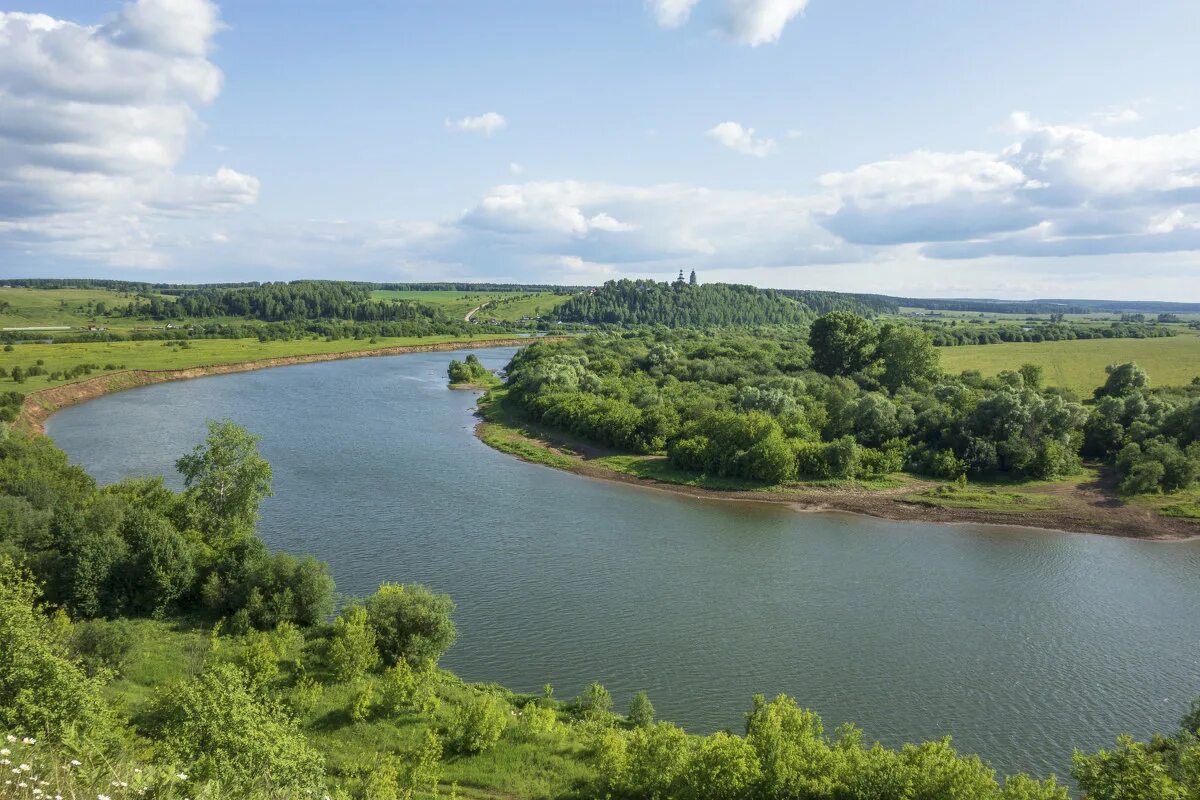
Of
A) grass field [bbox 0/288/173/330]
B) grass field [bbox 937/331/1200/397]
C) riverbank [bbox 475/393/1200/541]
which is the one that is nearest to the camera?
riverbank [bbox 475/393/1200/541]

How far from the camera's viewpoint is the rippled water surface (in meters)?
21.4

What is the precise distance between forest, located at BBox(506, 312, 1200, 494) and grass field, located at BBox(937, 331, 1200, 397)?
7.21 meters

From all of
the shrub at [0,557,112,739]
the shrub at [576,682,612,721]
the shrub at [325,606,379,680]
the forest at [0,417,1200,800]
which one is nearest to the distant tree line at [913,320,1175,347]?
the shrub at [576,682,612,721]

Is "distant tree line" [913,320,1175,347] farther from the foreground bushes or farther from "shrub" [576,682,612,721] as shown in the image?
the foreground bushes

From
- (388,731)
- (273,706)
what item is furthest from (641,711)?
(273,706)

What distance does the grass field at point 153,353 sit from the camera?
3258 inches

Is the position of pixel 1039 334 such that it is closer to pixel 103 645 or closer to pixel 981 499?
pixel 981 499

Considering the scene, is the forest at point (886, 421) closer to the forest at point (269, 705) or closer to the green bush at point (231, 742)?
the forest at point (269, 705)

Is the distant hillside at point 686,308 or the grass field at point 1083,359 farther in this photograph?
the distant hillside at point 686,308

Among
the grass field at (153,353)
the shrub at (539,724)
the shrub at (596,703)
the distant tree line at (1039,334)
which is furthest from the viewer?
the distant tree line at (1039,334)

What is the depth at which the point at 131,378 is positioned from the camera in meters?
84.9

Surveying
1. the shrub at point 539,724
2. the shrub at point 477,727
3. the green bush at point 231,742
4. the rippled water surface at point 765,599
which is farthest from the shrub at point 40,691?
the rippled water surface at point 765,599

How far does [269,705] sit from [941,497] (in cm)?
3955

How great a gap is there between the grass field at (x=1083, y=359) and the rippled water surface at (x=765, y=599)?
1510 inches
